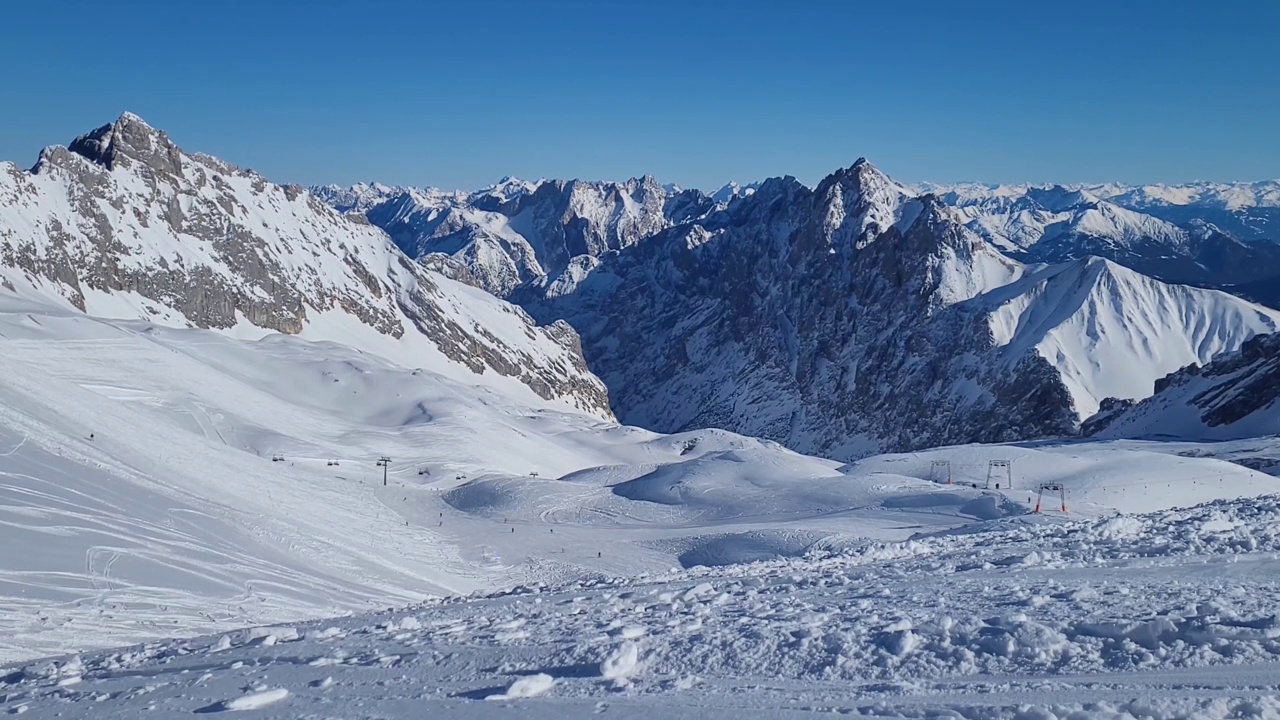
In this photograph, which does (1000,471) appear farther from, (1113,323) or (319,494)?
(1113,323)

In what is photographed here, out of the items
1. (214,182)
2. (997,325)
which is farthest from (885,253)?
(214,182)

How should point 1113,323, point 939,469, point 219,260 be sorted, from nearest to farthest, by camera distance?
point 939,469, point 219,260, point 1113,323

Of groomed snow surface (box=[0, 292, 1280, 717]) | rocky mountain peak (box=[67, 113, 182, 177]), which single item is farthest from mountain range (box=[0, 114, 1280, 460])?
groomed snow surface (box=[0, 292, 1280, 717])

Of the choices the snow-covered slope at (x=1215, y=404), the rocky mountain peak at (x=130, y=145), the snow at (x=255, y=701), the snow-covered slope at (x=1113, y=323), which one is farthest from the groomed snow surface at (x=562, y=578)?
the snow-covered slope at (x=1113, y=323)

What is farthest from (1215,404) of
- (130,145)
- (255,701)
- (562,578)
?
(130,145)

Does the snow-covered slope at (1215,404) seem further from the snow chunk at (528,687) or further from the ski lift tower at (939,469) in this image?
the snow chunk at (528,687)

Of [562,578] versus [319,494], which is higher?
[319,494]

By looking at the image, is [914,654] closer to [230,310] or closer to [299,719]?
[299,719]

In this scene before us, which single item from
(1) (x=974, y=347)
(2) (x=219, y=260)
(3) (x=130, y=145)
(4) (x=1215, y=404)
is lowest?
(4) (x=1215, y=404)
